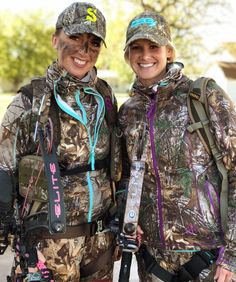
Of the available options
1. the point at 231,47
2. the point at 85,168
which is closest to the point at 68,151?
the point at 85,168

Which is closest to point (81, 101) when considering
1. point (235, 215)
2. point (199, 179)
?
point (199, 179)

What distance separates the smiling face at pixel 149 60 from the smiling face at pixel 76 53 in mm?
301

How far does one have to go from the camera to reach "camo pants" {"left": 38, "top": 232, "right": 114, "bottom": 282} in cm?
313

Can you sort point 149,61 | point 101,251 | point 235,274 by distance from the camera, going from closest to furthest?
point 235,274 < point 149,61 < point 101,251

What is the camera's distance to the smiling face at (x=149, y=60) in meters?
3.04

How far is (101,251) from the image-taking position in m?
3.28

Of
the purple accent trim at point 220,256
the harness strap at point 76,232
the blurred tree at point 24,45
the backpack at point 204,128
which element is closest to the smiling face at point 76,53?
the backpack at point 204,128

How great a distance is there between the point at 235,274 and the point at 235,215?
1.18 ft

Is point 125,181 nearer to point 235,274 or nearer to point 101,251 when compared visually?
point 101,251

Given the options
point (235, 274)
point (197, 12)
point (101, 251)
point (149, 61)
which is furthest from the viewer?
point (197, 12)

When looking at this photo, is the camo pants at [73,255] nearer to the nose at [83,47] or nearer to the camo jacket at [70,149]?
the camo jacket at [70,149]

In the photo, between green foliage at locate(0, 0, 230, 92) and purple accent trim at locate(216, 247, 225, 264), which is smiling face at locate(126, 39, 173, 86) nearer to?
purple accent trim at locate(216, 247, 225, 264)

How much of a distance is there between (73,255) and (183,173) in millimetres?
946

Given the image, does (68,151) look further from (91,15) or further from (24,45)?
(24,45)
